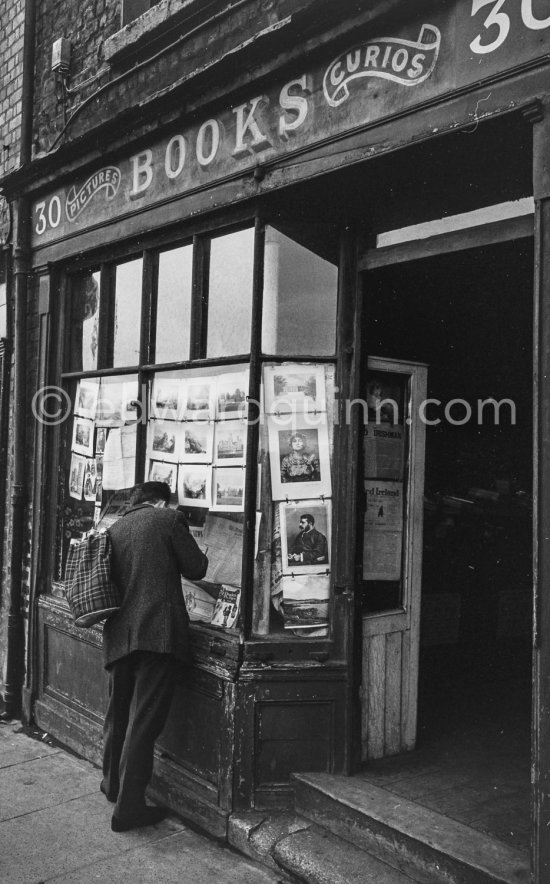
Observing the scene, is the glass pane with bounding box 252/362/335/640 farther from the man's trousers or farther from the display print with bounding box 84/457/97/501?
the display print with bounding box 84/457/97/501

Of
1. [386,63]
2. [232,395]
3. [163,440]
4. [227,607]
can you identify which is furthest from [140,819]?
[386,63]

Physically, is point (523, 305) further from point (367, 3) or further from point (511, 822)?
point (511, 822)

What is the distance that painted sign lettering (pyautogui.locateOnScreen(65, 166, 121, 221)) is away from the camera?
5.57m

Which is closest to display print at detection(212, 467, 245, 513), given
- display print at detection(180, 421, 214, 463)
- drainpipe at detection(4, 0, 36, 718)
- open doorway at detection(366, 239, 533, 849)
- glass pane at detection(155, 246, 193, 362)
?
display print at detection(180, 421, 214, 463)

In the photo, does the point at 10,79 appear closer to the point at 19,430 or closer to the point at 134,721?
the point at 19,430

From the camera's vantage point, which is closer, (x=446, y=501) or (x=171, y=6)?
(x=171, y=6)

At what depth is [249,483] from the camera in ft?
14.4

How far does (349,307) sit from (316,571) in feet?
4.88

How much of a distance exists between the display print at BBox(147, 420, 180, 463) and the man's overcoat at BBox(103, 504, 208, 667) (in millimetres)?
678

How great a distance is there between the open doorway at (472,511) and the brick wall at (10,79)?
4013 mm

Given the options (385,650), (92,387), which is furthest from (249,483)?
(92,387)

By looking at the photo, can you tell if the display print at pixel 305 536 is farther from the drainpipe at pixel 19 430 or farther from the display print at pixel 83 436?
the drainpipe at pixel 19 430

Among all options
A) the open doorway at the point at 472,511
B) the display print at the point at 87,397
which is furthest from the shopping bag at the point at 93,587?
the open doorway at the point at 472,511

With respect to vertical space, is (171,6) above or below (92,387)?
above
